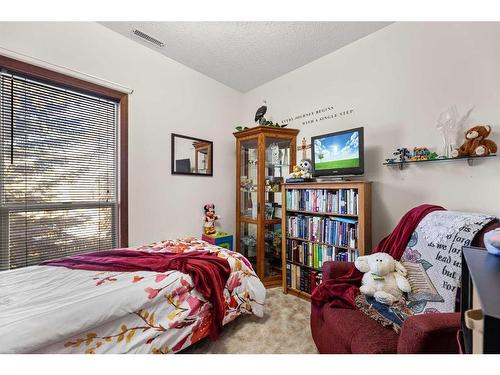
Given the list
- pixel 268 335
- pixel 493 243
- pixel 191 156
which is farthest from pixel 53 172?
pixel 493 243

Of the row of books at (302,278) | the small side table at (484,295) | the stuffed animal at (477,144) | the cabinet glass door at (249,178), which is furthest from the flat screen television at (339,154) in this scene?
the small side table at (484,295)

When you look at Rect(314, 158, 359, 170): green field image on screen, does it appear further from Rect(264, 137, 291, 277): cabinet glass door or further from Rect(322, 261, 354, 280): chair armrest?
Rect(322, 261, 354, 280): chair armrest

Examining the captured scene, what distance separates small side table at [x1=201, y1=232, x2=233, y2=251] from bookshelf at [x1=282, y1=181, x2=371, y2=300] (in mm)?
747

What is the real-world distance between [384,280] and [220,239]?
181 cm

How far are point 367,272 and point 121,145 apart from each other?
7.95ft

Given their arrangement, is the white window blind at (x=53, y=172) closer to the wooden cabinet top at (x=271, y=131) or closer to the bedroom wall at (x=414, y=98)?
the wooden cabinet top at (x=271, y=131)

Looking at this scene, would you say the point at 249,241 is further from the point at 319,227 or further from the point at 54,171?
the point at 54,171

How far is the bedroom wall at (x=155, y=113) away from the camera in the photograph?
71.5 inches

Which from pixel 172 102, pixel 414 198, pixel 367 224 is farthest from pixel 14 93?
pixel 414 198

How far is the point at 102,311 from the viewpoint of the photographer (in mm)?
1140

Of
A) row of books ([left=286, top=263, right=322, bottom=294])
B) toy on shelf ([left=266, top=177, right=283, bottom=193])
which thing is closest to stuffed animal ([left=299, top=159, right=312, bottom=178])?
toy on shelf ([left=266, top=177, right=283, bottom=193])

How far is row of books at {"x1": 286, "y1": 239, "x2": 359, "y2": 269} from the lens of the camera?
77.5 inches
